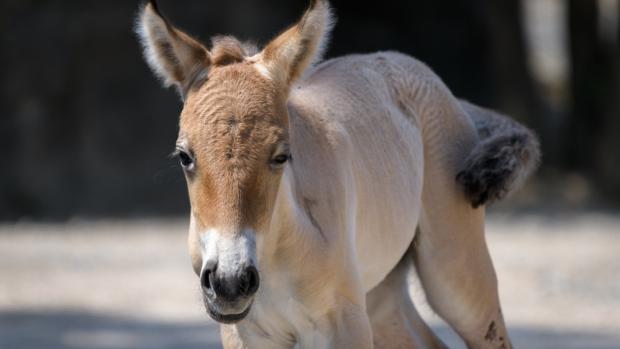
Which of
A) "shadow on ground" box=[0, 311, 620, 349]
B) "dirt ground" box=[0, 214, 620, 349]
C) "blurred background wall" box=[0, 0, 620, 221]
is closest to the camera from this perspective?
"shadow on ground" box=[0, 311, 620, 349]

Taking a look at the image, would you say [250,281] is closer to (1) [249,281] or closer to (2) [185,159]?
(1) [249,281]

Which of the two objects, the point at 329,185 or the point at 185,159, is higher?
the point at 185,159

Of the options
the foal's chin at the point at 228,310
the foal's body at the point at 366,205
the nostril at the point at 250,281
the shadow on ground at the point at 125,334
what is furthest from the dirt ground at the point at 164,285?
the nostril at the point at 250,281

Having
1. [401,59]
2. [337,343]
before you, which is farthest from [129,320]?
[337,343]

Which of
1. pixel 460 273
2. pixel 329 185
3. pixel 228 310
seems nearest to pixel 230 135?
pixel 228 310

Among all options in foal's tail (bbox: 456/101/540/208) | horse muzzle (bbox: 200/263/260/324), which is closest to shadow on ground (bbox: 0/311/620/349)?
foal's tail (bbox: 456/101/540/208)

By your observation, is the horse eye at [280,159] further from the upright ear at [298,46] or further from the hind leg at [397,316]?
the hind leg at [397,316]

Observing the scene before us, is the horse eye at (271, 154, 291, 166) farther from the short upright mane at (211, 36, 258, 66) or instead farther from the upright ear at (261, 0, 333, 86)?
the short upright mane at (211, 36, 258, 66)

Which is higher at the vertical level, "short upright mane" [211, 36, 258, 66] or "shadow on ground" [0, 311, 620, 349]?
"short upright mane" [211, 36, 258, 66]

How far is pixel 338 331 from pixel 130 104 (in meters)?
12.9

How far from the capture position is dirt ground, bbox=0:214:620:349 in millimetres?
9523

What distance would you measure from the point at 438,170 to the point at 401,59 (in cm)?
85

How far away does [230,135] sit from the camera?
4676 mm

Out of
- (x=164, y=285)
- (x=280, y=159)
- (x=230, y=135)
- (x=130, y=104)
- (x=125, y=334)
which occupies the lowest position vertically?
(x=130, y=104)
